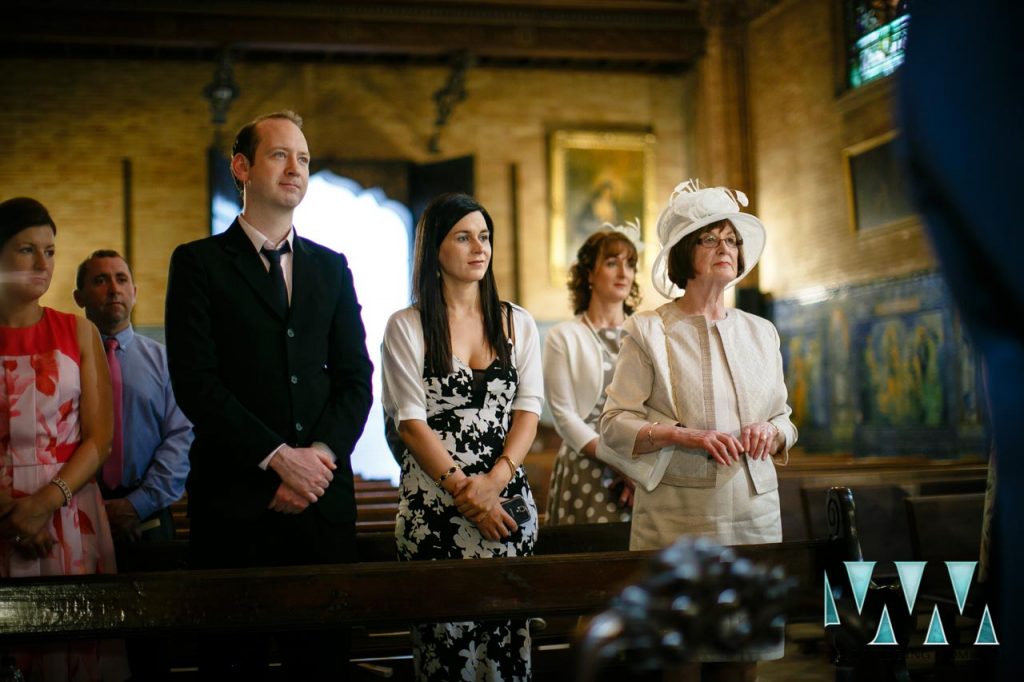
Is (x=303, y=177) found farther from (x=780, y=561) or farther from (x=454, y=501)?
(x=780, y=561)

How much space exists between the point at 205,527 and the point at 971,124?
2.44m

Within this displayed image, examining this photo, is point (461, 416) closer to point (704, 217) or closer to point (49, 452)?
point (704, 217)

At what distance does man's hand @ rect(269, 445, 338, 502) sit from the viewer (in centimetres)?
283

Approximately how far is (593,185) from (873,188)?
4.84 metres

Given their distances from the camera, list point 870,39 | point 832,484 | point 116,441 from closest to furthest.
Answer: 1. point 116,441
2. point 832,484
3. point 870,39

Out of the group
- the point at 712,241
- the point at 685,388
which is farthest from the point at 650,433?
the point at 712,241

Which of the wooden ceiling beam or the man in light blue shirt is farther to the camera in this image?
the wooden ceiling beam

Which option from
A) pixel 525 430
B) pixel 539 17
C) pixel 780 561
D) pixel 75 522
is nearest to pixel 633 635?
pixel 780 561

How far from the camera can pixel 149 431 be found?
14.2ft

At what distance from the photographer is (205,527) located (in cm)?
288

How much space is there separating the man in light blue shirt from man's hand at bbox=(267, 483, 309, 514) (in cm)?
136

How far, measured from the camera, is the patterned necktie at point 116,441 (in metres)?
4.21

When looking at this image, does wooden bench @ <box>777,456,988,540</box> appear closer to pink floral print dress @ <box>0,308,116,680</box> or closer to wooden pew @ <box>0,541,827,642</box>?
wooden pew @ <box>0,541,827,642</box>

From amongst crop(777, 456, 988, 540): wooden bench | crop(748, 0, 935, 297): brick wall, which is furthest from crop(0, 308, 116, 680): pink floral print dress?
crop(748, 0, 935, 297): brick wall
